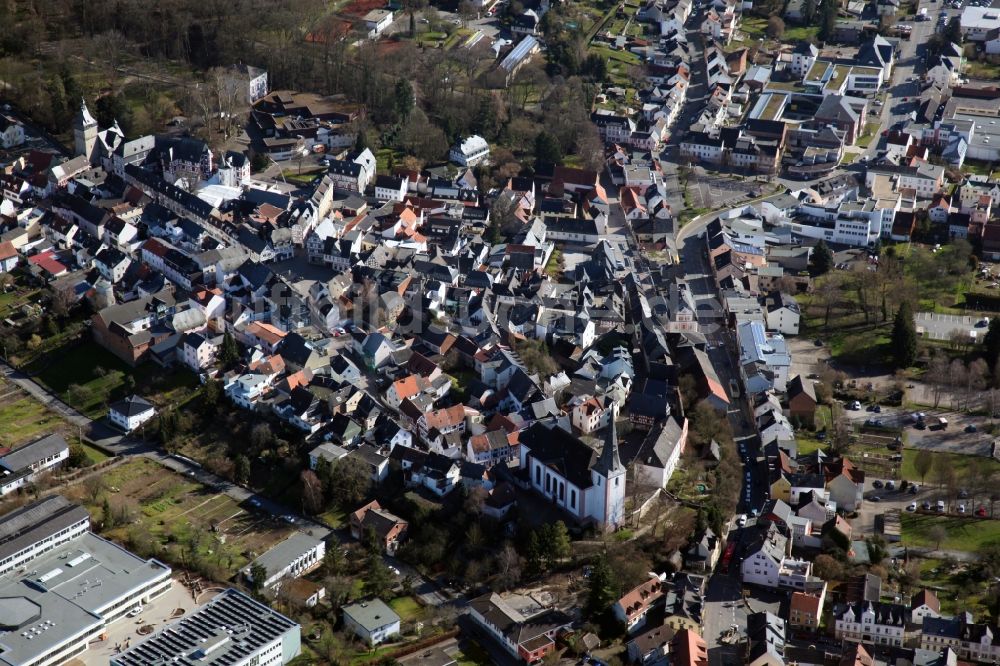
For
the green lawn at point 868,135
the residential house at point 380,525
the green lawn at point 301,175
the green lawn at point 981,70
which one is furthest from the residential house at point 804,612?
the green lawn at point 981,70

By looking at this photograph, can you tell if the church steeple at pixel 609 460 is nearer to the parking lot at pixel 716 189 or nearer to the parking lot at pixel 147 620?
the parking lot at pixel 147 620

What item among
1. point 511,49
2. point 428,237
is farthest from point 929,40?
point 428,237

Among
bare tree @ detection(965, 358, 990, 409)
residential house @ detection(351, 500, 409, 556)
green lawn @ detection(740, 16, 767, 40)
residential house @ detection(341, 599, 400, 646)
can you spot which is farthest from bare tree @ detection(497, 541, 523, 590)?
green lawn @ detection(740, 16, 767, 40)

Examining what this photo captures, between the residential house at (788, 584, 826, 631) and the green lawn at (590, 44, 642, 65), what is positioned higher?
the green lawn at (590, 44, 642, 65)

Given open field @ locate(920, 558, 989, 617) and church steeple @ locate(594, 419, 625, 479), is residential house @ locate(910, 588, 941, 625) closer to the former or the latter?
open field @ locate(920, 558, 989, 617)

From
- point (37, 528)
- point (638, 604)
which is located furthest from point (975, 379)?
point (37, 528)

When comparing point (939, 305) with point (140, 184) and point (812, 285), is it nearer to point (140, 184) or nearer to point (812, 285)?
point (812, 285)
